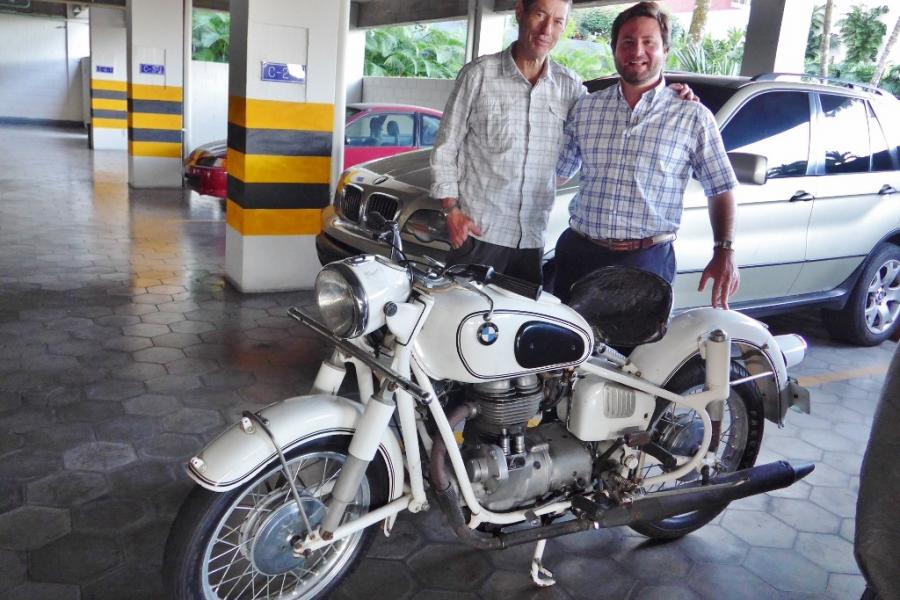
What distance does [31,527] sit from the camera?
286cm

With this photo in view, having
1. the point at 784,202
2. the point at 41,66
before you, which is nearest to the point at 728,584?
the point at 784,202

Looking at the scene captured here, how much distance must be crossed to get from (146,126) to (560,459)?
10.7m

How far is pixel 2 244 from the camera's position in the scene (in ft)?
23.8

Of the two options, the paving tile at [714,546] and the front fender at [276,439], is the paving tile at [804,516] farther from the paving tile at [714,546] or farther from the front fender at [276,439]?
the front fender at [276,439]

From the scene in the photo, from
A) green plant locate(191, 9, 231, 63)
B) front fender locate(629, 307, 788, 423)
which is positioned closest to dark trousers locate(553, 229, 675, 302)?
front fender locate(629, 307, 788, 423)

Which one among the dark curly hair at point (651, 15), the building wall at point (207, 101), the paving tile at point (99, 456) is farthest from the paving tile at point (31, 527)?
the building wall at point (207, 101)

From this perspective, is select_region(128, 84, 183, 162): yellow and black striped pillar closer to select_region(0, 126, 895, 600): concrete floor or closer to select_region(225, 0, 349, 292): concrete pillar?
select_region(0, 126, 895, 600): concrete floor

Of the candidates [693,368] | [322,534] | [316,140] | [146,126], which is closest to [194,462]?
[322,534]

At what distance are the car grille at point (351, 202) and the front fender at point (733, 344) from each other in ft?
8.14

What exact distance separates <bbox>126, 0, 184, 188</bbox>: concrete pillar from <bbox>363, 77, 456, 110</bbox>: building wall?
519 cm

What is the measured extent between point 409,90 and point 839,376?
43.7 feet

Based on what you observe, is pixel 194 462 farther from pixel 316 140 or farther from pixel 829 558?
pixel 316 140

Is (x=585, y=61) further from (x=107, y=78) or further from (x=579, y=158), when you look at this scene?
(x=579, y=158)

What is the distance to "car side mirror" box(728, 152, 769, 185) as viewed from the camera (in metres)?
3.88
